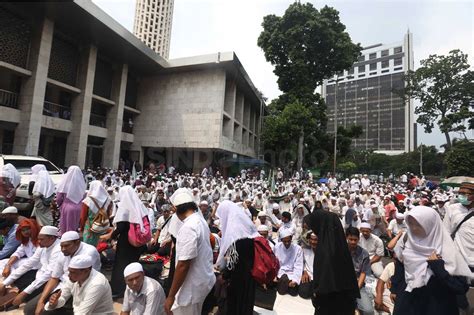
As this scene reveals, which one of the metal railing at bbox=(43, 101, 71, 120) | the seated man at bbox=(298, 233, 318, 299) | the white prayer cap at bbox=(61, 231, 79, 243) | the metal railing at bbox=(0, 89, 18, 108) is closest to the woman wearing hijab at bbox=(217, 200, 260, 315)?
the white prayer cap at bbox=(61, 231, 79, 243)

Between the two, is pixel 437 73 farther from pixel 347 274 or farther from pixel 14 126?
pixel 14 126

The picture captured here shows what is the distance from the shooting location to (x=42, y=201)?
3982 millimetres

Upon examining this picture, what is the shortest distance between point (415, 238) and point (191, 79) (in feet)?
64.9

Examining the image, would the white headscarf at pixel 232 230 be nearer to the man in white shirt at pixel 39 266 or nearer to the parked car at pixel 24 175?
the man in white shirt at pixel 39 266

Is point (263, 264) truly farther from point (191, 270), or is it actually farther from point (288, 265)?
point (288, 265)

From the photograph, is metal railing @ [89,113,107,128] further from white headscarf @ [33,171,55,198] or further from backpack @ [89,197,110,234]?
backpack @ [89,197,110,234]

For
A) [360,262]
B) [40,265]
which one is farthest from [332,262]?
[40,265]

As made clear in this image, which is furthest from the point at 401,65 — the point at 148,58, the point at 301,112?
the point at 148,58

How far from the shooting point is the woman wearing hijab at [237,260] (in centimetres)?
216

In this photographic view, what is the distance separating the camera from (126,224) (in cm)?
289

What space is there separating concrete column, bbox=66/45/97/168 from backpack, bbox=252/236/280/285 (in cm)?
1537

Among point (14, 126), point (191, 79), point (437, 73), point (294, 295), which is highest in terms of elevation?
point (437, 73)

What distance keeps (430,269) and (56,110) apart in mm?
17658

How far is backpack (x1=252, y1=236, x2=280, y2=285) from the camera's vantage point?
2.21 meters
